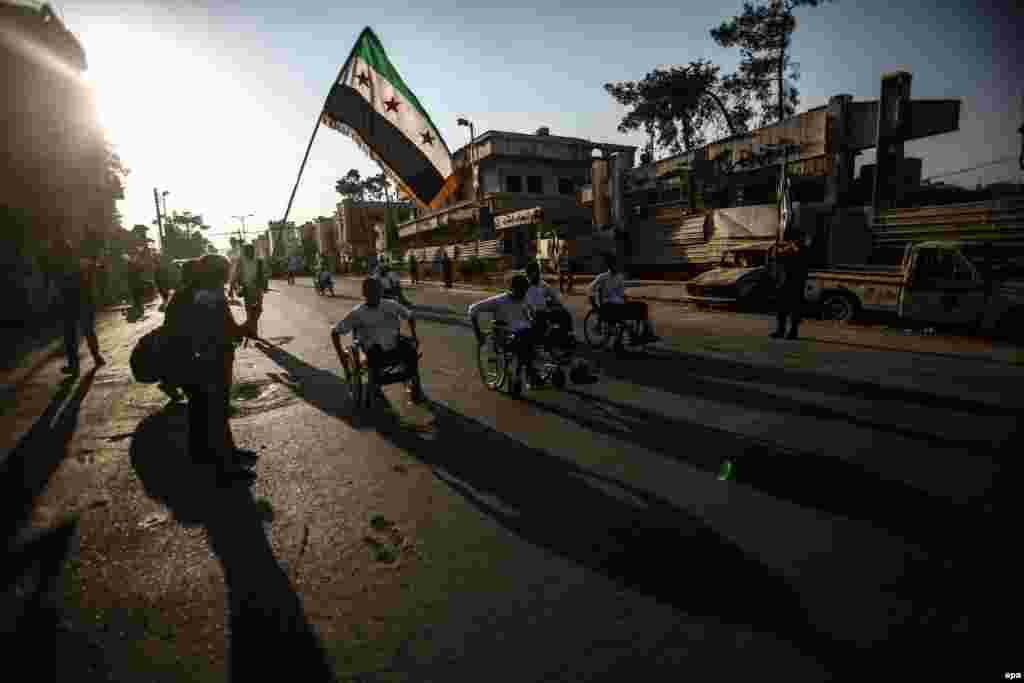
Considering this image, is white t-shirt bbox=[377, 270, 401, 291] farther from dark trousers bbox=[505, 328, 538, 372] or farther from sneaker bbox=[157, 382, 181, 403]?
dark trousers bbox=[505, 328, 538, 372]

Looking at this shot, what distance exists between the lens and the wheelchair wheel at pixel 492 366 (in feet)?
21.6

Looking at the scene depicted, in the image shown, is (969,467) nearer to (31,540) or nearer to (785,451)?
(785,451)

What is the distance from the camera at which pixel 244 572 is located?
9.73 feet

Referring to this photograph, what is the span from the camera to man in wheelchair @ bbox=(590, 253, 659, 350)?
8273 millimetres

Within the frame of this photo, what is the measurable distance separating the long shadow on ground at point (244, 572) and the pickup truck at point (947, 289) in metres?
11.4

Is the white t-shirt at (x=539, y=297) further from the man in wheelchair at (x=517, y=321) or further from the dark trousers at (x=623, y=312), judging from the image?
the dark trousers at (x=623, y=312)

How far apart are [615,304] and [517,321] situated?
2.66 m

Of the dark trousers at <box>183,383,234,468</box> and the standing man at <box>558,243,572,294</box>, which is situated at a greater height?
the standing man at <box>558,243,572,294</box>

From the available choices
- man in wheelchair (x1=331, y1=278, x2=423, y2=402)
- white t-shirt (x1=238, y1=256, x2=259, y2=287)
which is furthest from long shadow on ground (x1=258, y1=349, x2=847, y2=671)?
white t-shirt (x1=238, y1=256, x2=259, y2=287)

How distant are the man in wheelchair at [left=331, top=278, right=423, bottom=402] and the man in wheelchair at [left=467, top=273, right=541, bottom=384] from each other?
944 mm

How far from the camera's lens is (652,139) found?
36.4 meters

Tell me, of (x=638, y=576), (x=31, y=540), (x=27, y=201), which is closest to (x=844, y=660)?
(x=638, y=576)

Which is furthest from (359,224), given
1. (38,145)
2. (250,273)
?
(250,273)

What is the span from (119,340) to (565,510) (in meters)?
14.4
